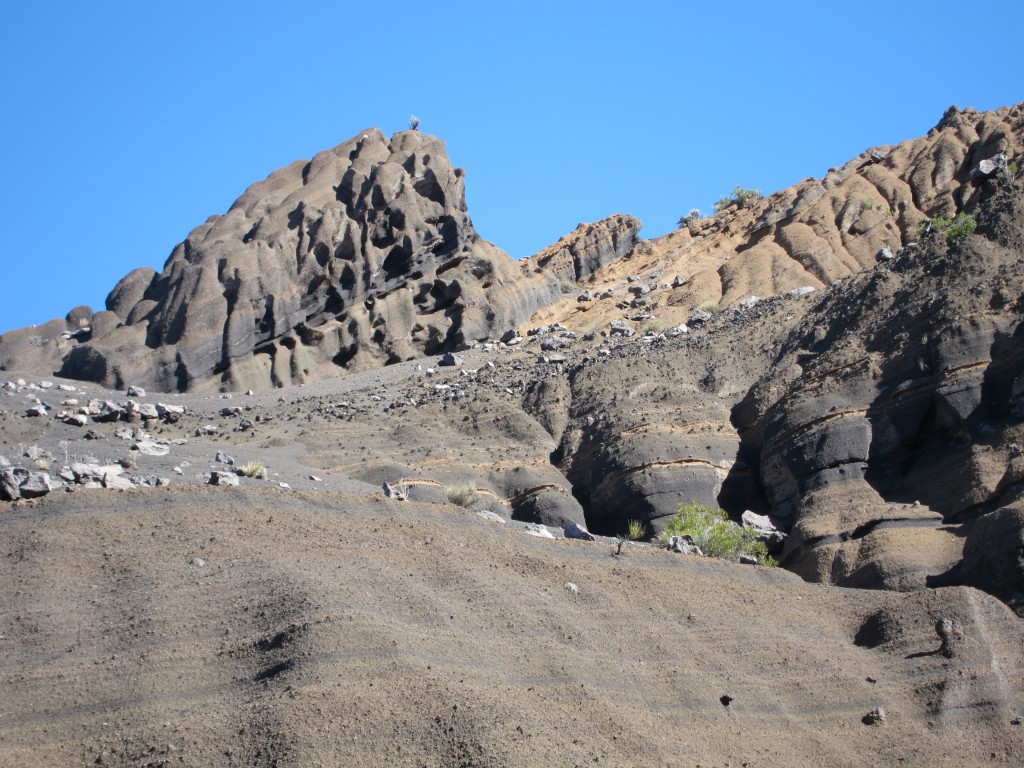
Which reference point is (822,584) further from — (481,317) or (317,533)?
(481,317)

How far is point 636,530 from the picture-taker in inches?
1388

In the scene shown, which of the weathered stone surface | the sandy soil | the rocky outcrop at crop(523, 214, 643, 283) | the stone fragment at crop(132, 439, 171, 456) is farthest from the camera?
the rocky outcrop at crop(523, 214, 643, 283)

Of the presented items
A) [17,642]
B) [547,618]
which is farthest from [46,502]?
[547,618]

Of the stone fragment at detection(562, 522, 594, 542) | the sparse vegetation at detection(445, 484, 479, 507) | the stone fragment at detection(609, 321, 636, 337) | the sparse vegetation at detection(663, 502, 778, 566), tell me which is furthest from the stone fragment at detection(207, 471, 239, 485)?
the stone fragment at detection(609, 321, 636, 337)

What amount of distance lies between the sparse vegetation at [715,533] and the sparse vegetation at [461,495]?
5.09 meters

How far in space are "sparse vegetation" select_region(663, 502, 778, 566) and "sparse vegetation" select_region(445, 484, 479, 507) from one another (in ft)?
16.7

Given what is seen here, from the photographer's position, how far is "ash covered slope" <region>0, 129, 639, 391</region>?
182 feet

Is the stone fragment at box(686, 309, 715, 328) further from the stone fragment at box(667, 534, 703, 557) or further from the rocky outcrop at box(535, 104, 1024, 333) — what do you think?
the stone fragment at box(667, 534, 703, 557)

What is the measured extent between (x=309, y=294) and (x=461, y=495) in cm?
2651

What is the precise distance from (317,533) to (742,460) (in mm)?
18556

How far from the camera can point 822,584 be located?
91.9ft

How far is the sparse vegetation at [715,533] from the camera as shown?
3111cm

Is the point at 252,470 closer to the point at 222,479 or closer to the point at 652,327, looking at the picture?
the point at 222,479

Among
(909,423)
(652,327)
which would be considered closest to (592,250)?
(652,327)
